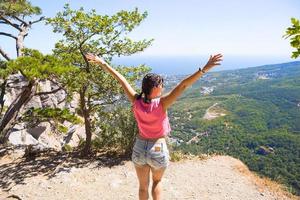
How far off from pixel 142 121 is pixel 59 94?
69.3 feet

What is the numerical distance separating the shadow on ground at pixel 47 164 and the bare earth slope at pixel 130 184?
90 millimetres

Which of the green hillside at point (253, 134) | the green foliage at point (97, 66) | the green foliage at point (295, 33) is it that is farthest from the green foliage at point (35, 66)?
the green hillside at point (253, 134)

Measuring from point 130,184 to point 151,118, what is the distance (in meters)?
6.18

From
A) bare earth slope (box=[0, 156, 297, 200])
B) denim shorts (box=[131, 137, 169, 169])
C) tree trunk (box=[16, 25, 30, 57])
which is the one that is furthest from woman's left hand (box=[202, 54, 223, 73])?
tree trunk (box=[16, 25, 30, 57])

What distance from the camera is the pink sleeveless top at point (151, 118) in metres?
4.02

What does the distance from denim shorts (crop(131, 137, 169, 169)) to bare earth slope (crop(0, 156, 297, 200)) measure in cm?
488

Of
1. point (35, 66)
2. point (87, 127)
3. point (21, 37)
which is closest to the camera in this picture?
point (35, 66)

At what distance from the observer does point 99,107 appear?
1279cm

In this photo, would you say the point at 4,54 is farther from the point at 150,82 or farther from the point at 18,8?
the point at 150,82

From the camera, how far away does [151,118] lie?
13.3ft

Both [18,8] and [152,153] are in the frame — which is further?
[18,8]

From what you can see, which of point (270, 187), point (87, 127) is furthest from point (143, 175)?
point (87, 127)

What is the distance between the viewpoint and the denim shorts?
4098 millimetres

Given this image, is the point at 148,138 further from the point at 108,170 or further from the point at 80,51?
the point at 80,51
